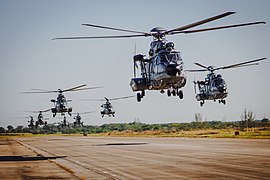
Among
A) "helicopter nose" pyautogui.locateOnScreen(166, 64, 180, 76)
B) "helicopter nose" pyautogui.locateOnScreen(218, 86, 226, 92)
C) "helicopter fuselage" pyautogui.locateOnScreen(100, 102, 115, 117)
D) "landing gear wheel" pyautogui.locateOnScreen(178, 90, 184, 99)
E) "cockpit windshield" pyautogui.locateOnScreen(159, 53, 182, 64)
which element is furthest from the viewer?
"helicopter fuselage" pyautogui.locateOnScreen(100, 102, 115, 117)

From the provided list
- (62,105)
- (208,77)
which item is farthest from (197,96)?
(62,105)

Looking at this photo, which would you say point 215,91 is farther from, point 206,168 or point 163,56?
point 206,168

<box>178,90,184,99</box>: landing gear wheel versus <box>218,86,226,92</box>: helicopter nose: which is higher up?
<box>218,86,226,92</box>: helicopter nose

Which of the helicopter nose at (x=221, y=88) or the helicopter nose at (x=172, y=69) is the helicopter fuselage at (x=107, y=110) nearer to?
the helicopter nose at (x=221, y=88)

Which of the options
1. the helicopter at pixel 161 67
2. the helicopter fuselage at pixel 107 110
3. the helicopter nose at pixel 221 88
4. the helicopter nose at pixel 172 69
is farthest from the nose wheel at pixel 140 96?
the helicopter fuselage at pixel 107 110

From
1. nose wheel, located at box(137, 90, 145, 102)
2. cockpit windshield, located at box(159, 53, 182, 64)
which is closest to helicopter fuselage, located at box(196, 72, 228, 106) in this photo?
nose wheel, located at box(137, 90, 145, 102)

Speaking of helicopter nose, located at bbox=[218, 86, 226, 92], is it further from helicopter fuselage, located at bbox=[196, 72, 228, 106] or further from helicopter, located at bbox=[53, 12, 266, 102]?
helicopter, located at bbox=[53, 12, 266, 102]

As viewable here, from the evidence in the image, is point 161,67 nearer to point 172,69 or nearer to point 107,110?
point 172,69

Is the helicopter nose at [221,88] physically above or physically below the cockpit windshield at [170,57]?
above

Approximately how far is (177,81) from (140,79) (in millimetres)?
5984

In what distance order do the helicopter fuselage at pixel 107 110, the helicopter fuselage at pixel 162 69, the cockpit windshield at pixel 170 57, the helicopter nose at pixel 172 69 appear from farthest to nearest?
the helicopter fuselage at pixel 107 110 < the cockpit windshield at pixel 170 57 < the helicopter fuselage at pixel 162 69 < the helicopter nose at pixel 172 69

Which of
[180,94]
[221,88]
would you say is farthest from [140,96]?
[221,88]

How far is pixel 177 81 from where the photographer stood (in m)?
33.5

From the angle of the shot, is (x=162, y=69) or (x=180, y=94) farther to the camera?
(x=180, y=94)
